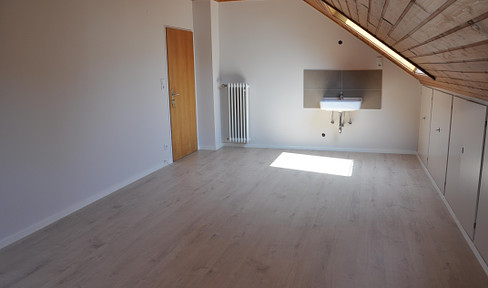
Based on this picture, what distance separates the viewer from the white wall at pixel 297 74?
20.6ft

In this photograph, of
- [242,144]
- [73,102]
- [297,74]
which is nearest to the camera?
[73,102]

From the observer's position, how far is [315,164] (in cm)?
581

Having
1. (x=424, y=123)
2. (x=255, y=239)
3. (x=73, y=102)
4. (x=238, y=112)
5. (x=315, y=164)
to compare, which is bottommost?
(x=255, y=239)

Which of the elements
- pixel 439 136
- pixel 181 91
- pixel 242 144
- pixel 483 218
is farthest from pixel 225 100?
pixel 483 218

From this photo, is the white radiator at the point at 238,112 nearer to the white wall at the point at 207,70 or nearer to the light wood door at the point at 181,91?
the white wall at the point at 207,70

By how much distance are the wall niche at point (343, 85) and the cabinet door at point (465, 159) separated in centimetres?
254

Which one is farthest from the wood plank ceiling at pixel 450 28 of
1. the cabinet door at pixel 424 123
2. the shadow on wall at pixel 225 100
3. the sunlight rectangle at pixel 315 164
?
the shadow on wall at pixel 225 100

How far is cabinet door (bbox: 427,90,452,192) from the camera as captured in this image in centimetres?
411

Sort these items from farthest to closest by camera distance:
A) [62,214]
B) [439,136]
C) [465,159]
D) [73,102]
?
1. [439,136]
2. [73,102]
3. [62,214]
4. [465,159]

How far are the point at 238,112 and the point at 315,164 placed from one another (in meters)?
1.80

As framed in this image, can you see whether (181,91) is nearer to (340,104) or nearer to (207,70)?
(207,70)

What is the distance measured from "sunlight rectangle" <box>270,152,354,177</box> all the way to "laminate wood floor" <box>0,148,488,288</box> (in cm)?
39

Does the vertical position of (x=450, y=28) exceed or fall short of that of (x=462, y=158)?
it exceeds it

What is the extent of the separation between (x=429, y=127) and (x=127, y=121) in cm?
386
